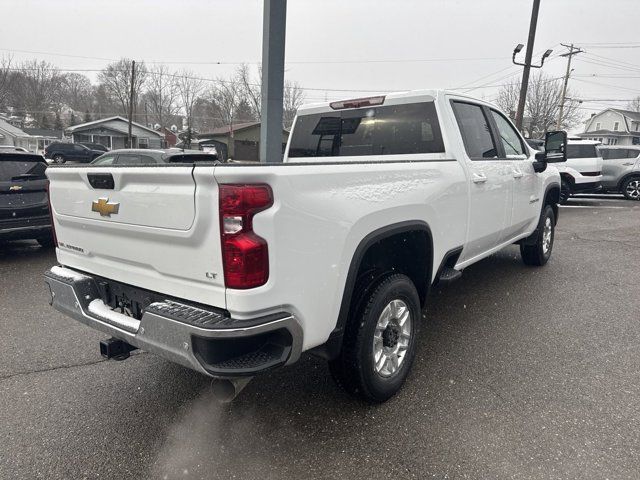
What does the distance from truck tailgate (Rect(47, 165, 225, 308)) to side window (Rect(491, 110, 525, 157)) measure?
3.52m

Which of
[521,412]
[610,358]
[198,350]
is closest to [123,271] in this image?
[198,350]

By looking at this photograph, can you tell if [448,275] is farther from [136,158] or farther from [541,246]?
[136,158]

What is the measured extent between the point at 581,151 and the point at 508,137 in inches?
411

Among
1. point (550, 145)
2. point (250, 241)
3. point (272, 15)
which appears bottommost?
point (250, 241)

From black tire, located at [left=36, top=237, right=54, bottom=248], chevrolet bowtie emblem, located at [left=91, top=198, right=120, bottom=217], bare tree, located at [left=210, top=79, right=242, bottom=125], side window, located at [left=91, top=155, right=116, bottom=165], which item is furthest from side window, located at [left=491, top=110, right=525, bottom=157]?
bare tree, located at [left=210, top=79, right=242, bottom=125]

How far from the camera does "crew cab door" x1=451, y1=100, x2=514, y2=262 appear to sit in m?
3.72

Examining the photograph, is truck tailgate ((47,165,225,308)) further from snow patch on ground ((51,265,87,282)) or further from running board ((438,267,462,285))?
running board ((438,267,462,285))

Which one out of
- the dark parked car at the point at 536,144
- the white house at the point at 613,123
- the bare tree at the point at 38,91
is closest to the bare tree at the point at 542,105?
the white house at the point at 613,123

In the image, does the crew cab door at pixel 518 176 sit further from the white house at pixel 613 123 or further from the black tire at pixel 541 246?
the white house at pixel 613 123

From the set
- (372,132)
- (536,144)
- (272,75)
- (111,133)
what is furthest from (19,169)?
(111,133)

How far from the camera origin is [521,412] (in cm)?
282

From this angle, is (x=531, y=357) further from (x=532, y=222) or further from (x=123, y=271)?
(x=123, y=271)

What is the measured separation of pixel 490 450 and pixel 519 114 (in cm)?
1746

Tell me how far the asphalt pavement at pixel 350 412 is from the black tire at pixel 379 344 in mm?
172
